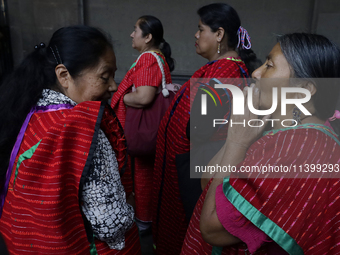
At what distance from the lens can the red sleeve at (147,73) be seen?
218 cm

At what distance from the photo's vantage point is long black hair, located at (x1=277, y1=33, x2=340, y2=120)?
951 millimetres

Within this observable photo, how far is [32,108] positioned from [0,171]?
0.26 m

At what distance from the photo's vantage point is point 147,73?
7.16ft

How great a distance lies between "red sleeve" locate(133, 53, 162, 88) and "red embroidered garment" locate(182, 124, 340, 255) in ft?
4.62

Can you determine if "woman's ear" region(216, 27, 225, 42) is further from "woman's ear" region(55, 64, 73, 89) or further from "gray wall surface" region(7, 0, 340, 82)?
"gray wall surface" region(7, 0, 340, 82)

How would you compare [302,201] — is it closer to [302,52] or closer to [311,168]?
[311,168]

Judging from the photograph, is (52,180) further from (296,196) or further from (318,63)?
(318,63)

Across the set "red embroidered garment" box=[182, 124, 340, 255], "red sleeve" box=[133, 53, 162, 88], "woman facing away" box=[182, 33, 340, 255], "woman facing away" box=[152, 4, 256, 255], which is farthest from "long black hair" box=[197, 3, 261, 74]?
"red embroidered garment" box=[182, 124, 340, 255]

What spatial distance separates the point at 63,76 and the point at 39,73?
0.09 meters

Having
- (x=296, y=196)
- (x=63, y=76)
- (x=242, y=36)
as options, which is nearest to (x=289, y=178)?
(x=296, y=196)

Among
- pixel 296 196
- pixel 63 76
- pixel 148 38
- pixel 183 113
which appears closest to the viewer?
pixel 296 196

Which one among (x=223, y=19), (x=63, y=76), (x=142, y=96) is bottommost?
(x=142, y=96)

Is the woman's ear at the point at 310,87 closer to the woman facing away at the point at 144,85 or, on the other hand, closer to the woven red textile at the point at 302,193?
the woven red textile at the point at 302,193

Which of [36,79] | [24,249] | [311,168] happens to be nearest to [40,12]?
[36,79]
